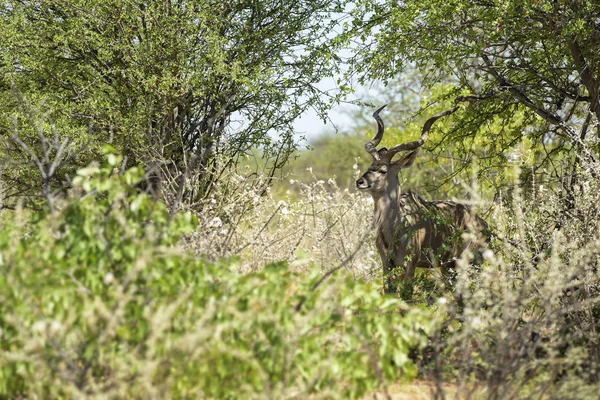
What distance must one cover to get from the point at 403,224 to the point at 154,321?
5.41 meters

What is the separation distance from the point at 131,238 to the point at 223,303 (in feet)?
2.24

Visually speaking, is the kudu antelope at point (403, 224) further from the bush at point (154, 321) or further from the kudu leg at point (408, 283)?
the bush at point (154, 321)

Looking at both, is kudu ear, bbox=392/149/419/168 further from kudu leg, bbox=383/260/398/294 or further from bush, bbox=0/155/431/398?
bush, bbox=0/155/431/398

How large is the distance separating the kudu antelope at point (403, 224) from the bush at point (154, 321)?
3.82m

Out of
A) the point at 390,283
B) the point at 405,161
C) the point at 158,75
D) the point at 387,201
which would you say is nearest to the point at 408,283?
the point at 390,283

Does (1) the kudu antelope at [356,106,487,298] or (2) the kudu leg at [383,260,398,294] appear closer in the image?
(2) the kudu leg at [383,260,398,294]

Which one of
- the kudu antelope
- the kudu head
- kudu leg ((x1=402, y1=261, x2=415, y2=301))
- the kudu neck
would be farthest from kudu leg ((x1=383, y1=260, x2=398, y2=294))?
the kudu head

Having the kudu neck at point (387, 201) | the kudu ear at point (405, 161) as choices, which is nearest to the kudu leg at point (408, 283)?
the kudu neck at point (387, 201)

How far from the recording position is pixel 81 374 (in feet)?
13.2

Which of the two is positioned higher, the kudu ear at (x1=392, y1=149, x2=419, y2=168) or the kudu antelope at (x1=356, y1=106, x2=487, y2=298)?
the kudu ear at (x1=392, y1=149, x2=419, y2=168)

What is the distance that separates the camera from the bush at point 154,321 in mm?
3889

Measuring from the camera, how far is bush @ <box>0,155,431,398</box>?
389cm

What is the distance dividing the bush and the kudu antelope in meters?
3.82

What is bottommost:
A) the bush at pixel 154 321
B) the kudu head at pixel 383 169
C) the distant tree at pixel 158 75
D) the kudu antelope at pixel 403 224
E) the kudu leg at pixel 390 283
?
the bush at pixel 154 321
